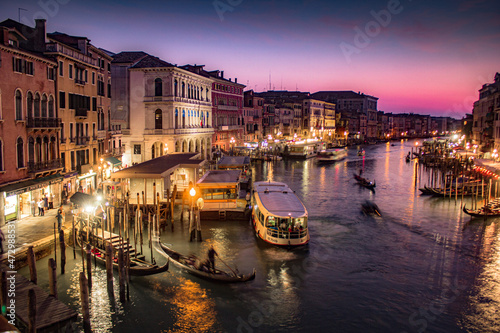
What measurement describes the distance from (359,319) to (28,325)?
30.4ft

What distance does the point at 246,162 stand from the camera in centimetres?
3684

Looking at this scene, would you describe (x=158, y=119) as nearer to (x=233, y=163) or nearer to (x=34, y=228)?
(x=233, y=163)

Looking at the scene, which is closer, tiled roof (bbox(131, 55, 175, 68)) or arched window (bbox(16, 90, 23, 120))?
arched window (bbox(16, 90, 23, 120))

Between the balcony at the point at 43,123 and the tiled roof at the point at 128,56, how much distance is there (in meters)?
19.0

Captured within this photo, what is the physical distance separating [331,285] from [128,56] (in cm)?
3223

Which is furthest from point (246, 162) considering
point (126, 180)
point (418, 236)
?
point (418, 236)

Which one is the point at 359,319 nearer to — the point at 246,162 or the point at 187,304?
the point at 187,304

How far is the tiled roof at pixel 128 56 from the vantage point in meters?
39.3

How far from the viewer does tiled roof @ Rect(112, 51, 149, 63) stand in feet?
129

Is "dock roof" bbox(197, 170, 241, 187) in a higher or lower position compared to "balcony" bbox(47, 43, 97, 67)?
lower

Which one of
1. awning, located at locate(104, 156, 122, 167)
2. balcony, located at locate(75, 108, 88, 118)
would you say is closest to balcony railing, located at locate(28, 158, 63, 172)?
balcony, located at locate(75, 108, 88, 118)

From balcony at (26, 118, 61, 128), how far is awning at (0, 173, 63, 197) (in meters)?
2.45

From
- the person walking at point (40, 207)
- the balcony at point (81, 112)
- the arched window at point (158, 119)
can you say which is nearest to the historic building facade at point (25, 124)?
the person walking at point (40, 207)

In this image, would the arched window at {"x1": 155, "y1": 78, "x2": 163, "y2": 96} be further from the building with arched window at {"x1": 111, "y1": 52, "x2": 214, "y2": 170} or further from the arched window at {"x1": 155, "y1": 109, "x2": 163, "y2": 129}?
the arched window at {"x1": 155, "y1": 109, "x2": 163, "y2": 129}
